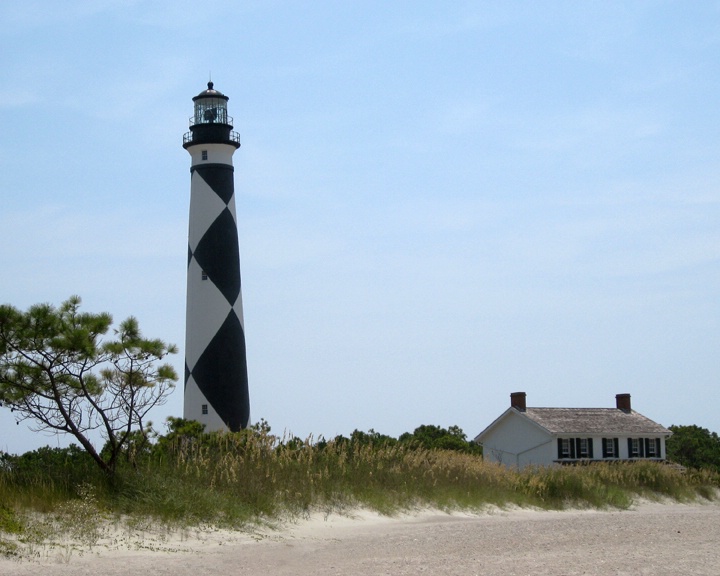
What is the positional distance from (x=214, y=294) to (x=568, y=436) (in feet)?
62.6

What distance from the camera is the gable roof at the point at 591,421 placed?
130ft

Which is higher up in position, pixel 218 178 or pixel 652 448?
pixel 218 178

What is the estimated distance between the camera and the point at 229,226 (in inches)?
1060

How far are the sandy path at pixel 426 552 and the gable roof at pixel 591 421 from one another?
73.2ft

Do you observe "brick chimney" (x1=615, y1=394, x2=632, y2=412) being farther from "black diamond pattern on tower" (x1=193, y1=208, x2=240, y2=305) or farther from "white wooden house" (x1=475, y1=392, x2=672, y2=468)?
"black diamond pattern on tower" (x1=193, y1=208, x2=240, y2=305)

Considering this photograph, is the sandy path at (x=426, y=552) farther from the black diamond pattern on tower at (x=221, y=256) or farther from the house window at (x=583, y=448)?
the house window at (x=583, y=448)

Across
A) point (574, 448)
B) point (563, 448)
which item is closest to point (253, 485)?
point (563, 448)

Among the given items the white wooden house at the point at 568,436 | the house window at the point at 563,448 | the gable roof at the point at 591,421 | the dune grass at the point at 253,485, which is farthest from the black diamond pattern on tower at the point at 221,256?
the house window at the point at 563,448

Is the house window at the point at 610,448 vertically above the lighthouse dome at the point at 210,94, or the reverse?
the lighthouse dome at the point at 210,94

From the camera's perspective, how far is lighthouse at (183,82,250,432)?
26.0 metres

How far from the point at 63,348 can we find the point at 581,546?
829 cm

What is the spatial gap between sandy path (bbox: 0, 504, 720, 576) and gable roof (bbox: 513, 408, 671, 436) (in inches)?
878

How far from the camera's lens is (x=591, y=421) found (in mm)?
40875

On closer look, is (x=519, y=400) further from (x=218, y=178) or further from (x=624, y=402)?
(x=218, y=178)
